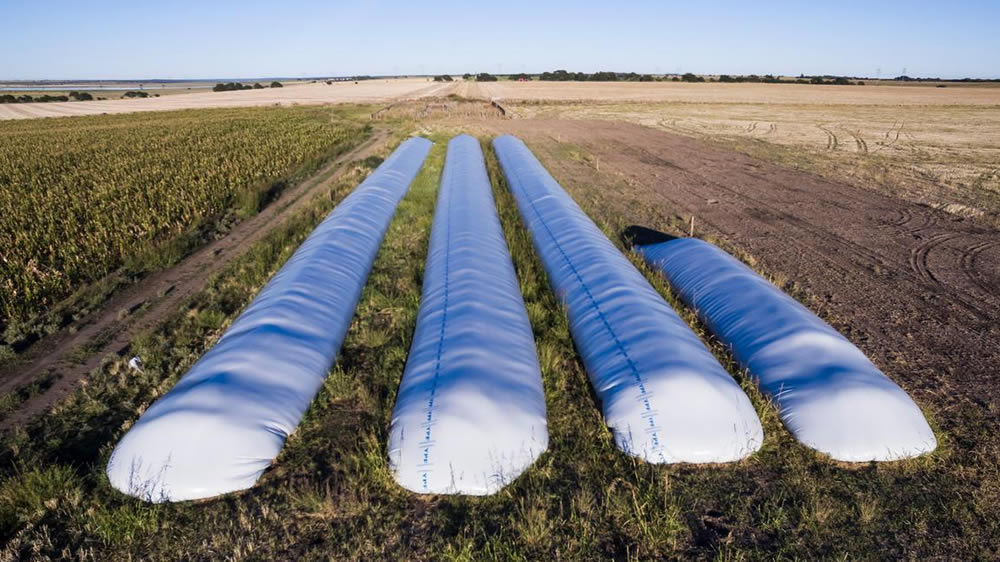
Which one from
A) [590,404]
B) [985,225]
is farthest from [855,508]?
[985,225]

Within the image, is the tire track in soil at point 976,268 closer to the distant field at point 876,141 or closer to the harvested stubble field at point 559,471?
the harvested stubble field at point 559,471

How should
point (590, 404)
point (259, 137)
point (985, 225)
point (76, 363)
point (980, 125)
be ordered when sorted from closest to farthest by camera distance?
point (590, 404)
point (76, 363)
point (985, 225)
point (259, 137)
point (980, 125)


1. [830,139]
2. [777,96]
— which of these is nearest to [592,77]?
[777,96]

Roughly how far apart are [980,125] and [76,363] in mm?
45616

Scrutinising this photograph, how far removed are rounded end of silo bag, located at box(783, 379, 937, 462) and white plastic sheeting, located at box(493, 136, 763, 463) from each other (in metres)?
0.60

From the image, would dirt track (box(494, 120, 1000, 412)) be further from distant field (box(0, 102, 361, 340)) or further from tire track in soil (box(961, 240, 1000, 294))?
distant field (box(0, 102, 361, 340))

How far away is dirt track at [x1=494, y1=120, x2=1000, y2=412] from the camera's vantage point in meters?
6.12

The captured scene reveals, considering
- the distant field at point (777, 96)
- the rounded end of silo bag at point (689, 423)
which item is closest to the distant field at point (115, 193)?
the rounded end of silo bag at point (689, 423)

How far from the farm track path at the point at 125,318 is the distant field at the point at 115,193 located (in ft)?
2.50

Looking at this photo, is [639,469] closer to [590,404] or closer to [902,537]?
[590,404]

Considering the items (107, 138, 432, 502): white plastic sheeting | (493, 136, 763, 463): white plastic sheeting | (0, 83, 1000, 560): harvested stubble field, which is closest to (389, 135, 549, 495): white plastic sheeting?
(0, 83, 1000, 560): harvested stubble field

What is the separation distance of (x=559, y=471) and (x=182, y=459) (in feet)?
10.4

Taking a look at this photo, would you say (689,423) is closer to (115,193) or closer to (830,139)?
(115,193)

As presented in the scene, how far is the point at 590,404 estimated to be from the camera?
5.20 meters
